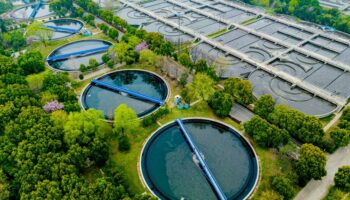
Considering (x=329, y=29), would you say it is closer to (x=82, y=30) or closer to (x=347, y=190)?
(x=347, y=190)

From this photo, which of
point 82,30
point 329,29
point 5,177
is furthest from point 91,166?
point 329,29

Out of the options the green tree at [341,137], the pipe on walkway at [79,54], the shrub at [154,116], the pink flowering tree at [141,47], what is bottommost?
the shrub at [154,116]

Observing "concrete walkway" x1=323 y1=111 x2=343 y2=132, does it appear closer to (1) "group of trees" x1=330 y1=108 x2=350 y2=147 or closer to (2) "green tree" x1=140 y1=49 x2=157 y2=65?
(1) "group of trees" x1=330 y1=108 x2=350 y2=147

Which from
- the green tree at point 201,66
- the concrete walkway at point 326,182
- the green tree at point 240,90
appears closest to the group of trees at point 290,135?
the concrete walkway at point 326,182

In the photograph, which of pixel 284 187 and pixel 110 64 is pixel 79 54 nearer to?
pixel 110 64

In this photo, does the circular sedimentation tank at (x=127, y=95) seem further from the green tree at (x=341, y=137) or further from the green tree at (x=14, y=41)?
the green tree at (x=341, y=137)

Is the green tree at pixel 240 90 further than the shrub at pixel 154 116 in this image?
Yes
